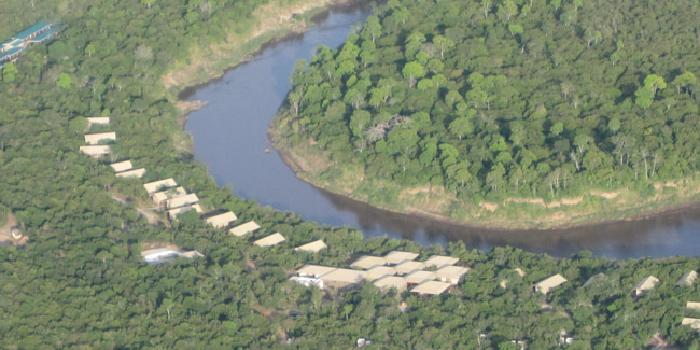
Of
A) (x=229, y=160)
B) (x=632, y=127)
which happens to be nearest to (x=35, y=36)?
(x=229, y=160)

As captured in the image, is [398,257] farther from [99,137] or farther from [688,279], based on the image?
[99,137]

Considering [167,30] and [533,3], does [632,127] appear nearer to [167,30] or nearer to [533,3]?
[533,3]

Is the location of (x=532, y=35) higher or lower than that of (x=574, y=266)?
higher

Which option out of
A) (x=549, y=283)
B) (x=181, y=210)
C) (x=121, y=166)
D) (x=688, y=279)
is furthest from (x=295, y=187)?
(x=688, y=279)

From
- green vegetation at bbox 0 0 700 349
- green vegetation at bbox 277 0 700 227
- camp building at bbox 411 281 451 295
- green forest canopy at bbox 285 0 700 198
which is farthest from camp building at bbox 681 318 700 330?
green forest canopy at bbox 285 0 700 198

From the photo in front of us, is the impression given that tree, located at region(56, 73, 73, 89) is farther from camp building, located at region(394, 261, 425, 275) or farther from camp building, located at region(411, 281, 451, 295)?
camp building, located at region(411, 281, 451, 295)

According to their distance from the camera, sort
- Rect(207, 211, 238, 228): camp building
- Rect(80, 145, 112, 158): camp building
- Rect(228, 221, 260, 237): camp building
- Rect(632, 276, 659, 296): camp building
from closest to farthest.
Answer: Rect(632, 276, 659, 296): camp building, Rect(228, 221, 260, 237): camp building, Rect(207, 211, 238, 228): camp building, Rect(80, 145, 112, 158): camp building
